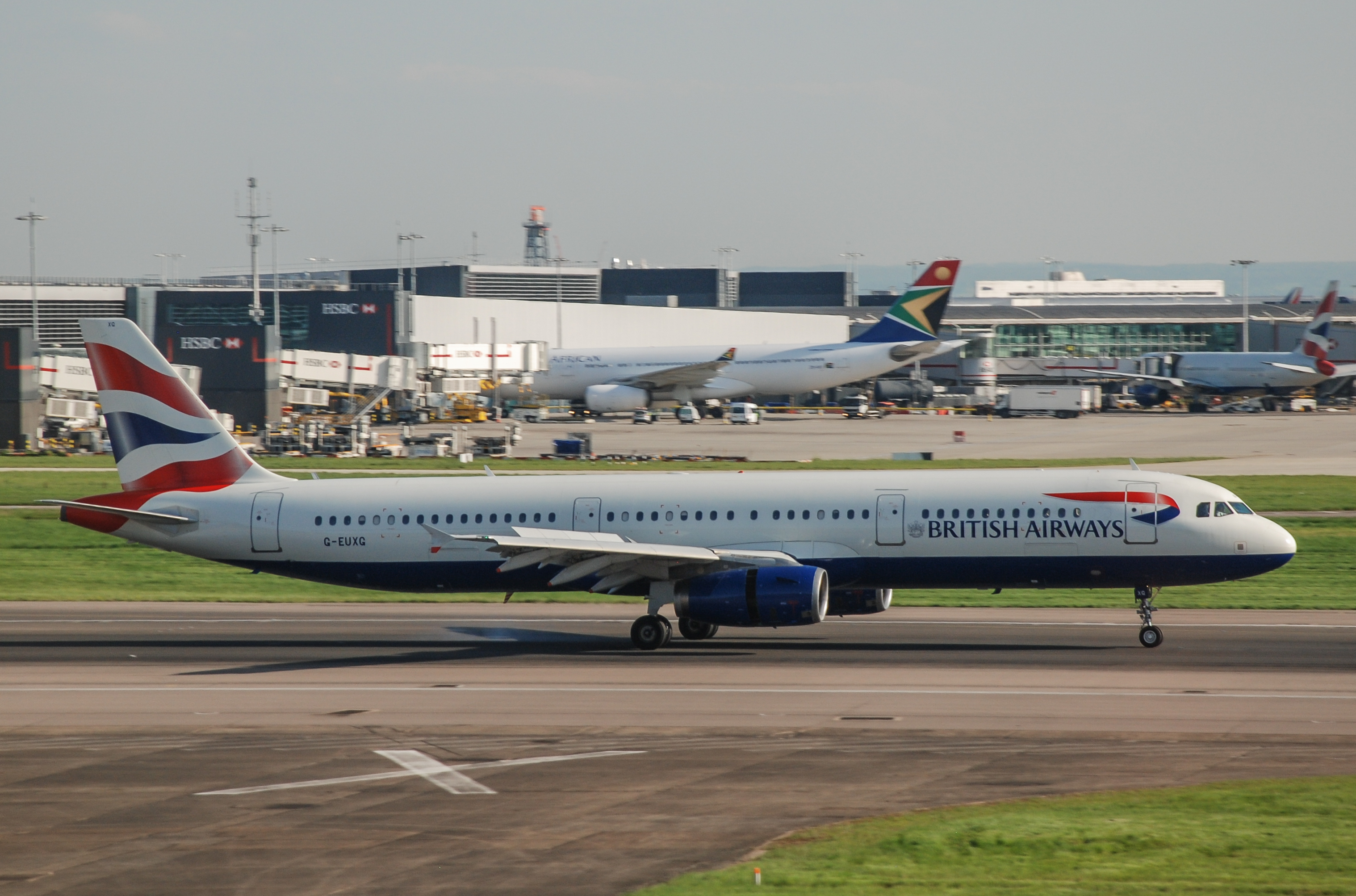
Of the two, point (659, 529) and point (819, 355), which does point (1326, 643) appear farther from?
point (819, 355)

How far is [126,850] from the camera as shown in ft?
52.3

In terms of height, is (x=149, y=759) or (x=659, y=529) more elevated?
(x=659, y=529)

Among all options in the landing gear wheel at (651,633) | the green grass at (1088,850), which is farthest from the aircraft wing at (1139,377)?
the green grass at (1088,850)

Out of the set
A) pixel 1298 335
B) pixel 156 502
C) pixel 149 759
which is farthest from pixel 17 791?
pixel 1298 335

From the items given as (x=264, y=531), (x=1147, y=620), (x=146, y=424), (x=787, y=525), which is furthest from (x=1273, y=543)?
(x=146, y=424)

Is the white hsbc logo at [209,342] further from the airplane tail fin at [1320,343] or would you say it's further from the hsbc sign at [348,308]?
the airplane tail fin at [1320,343]

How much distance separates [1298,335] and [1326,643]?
517 ft

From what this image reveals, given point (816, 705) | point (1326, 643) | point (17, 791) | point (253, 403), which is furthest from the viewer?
point (253, 403)

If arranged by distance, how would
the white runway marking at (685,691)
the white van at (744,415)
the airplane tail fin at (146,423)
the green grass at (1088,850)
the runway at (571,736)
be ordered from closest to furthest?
the green grass at (1088,850)
the runway at (571,736)
the white runway marking at (685,691)
the airplane tail fin at (146,423)
the white van at (744,415)

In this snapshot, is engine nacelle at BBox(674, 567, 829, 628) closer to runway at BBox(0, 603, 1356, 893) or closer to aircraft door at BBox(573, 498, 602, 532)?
runway at BBox(0, 603, 1356, 893)

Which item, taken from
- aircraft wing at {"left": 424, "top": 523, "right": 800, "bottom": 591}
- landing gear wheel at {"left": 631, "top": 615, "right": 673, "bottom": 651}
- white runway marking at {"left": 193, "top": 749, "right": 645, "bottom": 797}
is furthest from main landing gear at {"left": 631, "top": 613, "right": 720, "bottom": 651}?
white runway marking at {"left": 193, "top": 749, "right": 645, "bottom": 797}

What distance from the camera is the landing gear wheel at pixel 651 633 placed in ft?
100

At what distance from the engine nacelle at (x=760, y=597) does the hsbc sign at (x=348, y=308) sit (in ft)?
350

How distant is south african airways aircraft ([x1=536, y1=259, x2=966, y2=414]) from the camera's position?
371ft
